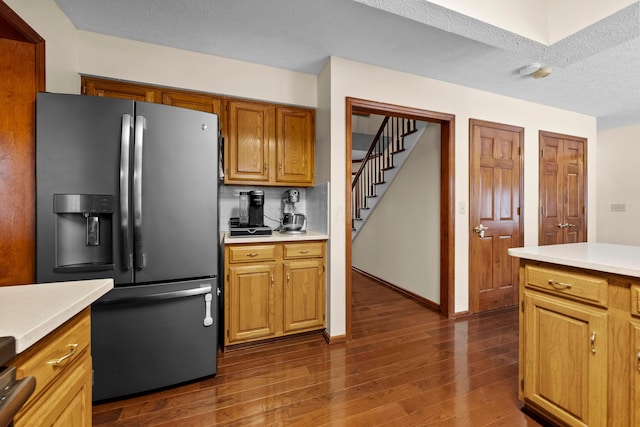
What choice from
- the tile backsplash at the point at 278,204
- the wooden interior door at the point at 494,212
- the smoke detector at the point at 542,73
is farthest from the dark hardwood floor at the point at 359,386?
the smoke detector at the point at 542,73

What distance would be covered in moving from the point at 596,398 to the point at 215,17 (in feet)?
10.1

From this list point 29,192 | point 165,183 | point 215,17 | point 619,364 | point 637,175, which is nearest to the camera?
point 619,364

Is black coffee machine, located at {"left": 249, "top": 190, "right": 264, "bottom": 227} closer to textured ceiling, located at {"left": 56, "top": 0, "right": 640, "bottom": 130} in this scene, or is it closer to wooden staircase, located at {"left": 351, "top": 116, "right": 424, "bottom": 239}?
textured ceiling, located at {"left": 56, "top": 0, "right": 640, "bottom": 130}

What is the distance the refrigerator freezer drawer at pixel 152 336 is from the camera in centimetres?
159

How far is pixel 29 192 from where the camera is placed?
4.96 ft

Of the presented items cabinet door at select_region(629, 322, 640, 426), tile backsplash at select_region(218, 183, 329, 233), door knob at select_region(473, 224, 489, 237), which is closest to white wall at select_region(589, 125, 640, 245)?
door knob at select_region(473, 224, 489, 237)

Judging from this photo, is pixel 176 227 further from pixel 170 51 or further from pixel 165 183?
pixel 170 51

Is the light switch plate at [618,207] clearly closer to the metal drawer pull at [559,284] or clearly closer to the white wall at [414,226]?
the white wall at [414,226]

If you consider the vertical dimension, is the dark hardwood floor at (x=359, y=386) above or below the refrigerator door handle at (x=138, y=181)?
below

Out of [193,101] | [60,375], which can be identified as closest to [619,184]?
[193,101]

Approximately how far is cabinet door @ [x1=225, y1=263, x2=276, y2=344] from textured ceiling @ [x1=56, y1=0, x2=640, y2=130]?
1.85 m

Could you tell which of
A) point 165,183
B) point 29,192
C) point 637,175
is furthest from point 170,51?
point 637,175

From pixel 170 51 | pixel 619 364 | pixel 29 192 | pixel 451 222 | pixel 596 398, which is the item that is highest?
pixel 170 51

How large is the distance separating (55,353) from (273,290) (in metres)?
1.63
